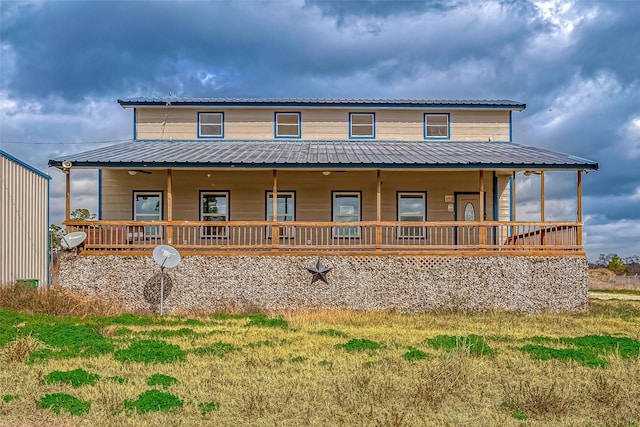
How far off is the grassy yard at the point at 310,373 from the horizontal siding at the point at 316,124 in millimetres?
11205

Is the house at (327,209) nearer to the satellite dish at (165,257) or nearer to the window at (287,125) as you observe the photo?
the window at (287,125)

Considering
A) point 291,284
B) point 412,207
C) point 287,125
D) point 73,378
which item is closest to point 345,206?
point 412,207

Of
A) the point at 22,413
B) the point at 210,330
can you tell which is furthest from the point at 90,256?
the point at 22,413

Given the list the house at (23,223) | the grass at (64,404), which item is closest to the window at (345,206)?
the house at (23,223)

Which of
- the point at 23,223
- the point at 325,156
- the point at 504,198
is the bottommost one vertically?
the point at 23,223

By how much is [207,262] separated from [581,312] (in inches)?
463

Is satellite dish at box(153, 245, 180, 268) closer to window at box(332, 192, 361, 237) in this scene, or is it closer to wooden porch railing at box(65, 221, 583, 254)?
wooden porch railing at box(65, 221, 583, 254)

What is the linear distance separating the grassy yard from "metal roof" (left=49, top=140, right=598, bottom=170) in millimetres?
5519

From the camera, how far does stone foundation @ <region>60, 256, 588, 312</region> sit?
19.1m

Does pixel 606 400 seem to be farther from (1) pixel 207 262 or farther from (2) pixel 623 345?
(1) pixel 207 262

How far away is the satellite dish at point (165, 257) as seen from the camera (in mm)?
18078

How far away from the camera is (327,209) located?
23.4m

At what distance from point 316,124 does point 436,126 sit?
5.01 meters

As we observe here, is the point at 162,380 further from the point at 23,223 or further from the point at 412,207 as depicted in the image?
the point at 23,223
